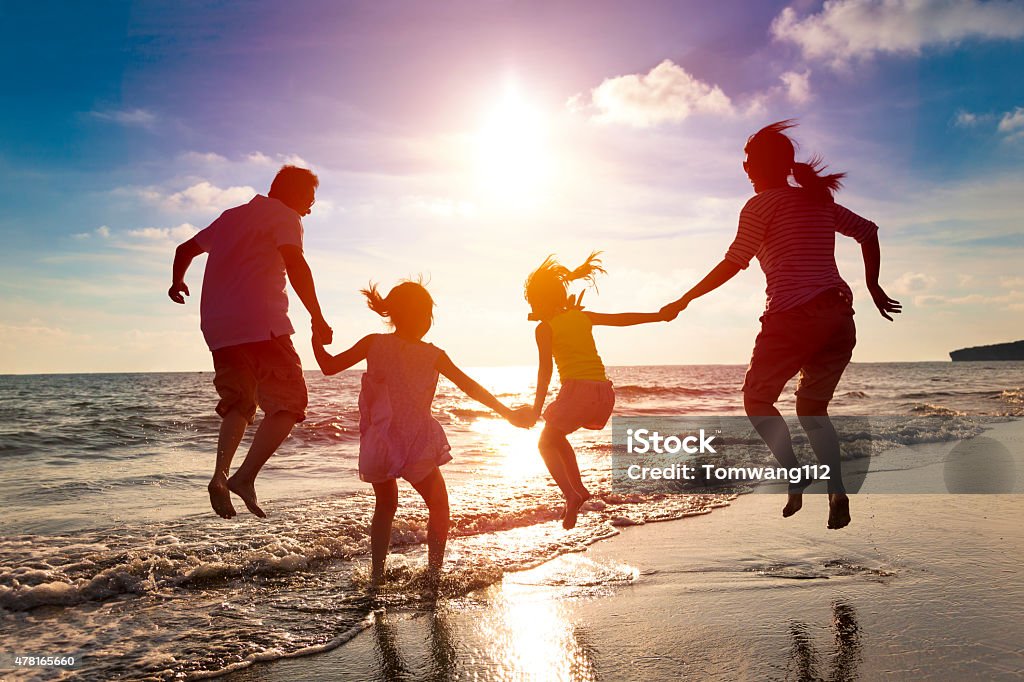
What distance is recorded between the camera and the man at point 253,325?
14.8ft

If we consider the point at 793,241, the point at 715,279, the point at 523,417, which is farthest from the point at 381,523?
the point at 793,241

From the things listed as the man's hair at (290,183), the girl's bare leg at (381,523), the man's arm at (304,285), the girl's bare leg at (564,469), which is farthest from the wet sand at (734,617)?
the man's hair at (290,183)

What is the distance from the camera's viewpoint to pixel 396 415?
15.7 ft

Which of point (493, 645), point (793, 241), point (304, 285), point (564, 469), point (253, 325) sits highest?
point (793, 241)

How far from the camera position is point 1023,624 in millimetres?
3744

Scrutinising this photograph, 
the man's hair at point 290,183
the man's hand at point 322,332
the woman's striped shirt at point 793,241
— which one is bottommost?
the man's hand at point 322,332

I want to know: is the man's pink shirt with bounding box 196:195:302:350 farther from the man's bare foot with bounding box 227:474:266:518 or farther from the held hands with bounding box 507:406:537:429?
the held hands with bounding box 507:406:537:429

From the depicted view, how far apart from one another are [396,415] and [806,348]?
2.70m

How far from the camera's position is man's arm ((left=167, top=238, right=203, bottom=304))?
4.79 metres

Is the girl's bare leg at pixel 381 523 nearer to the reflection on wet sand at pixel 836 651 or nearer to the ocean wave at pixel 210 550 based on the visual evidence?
the ocean wave at pixel 210 550

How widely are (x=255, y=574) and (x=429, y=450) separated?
204cm

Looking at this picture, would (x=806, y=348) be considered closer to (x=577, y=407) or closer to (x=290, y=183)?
(x=577, y=407)

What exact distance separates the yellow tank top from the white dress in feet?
3.70

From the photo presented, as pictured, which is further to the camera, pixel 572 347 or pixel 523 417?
pixel 572 347
